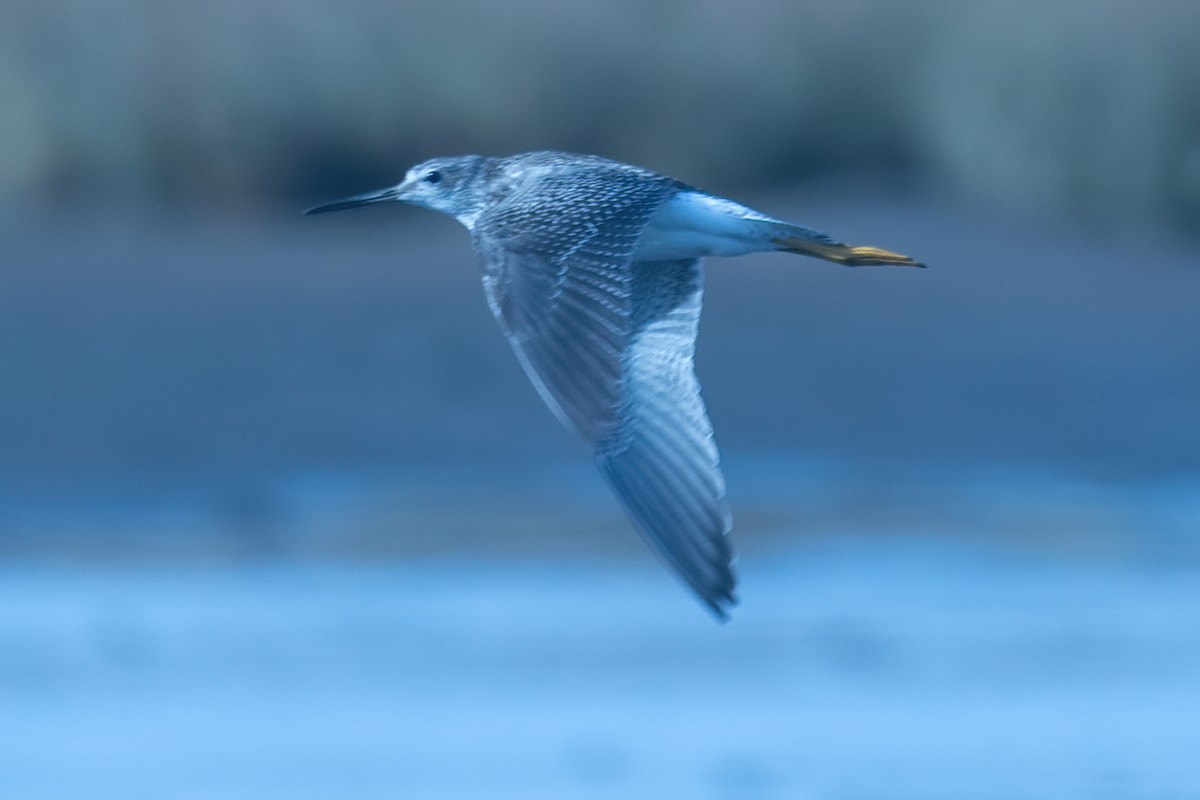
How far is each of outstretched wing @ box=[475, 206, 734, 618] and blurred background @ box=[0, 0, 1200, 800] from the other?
2271mm

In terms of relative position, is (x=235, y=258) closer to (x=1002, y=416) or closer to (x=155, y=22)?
(x=155, y=22)

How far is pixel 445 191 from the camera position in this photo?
7445 millimetres

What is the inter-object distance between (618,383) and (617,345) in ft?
0.52

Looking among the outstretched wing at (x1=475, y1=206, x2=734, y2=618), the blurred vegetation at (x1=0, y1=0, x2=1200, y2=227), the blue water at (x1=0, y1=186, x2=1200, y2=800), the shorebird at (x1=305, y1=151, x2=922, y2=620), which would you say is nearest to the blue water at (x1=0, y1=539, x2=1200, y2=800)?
the blue water at (x1=0, y1=186, x2=1200, y2=800)

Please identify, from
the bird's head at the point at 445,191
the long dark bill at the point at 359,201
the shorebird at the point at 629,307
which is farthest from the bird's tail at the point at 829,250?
the long dark bill at the point at 359,201

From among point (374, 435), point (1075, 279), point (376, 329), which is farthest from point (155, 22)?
point (1075, 279)

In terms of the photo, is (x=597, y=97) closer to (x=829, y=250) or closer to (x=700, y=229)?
(x=829, y=250)

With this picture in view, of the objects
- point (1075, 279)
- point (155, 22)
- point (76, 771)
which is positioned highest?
point (155, 22)

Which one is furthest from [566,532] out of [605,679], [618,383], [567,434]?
[618,383]

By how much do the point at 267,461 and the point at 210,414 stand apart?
0.65m

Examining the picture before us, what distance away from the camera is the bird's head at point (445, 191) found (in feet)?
24.1

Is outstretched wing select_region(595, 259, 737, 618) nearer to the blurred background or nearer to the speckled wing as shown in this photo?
the speckled wing

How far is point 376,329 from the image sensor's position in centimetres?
1320

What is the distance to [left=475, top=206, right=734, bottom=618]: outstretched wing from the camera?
561 cm
